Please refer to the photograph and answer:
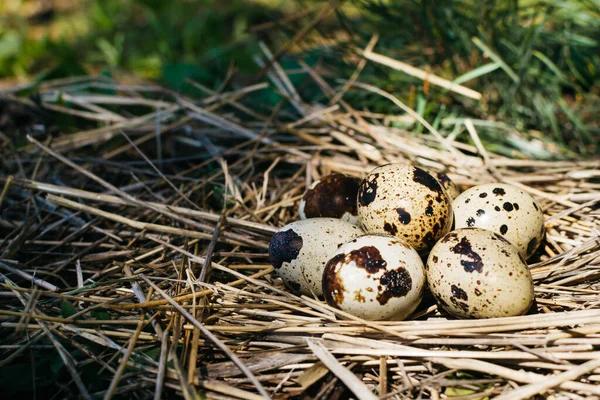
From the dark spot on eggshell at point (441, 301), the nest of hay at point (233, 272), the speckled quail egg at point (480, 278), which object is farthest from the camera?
the dark spot on eggshell at point (441, 301)

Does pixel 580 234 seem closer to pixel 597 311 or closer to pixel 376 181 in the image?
pixel 597 311

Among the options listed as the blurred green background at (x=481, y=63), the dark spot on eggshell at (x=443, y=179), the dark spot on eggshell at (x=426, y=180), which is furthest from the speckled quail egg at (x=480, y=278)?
the blurred green background at (x=481, y=63)

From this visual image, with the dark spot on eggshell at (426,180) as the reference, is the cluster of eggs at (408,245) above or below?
below

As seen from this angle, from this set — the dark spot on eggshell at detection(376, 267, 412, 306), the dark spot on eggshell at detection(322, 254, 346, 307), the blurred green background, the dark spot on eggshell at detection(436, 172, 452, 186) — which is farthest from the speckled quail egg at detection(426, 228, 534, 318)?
the blurred green background

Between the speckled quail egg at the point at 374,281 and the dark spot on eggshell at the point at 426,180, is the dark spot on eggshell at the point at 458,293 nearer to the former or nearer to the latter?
the speckled quail egg at the point at 374,281

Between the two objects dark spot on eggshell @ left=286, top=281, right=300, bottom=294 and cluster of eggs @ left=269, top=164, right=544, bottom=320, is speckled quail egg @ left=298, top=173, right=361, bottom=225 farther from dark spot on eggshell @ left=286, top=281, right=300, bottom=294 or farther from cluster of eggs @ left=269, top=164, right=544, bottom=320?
dark spot on eggshell @ left=286, top=281, right=300, bottom=294

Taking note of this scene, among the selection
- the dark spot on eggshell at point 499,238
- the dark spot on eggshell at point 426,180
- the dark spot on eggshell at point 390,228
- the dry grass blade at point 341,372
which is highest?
the dark spot on eggshell at point 426,180

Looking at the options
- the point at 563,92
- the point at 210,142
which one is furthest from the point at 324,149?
the point at 563,92
